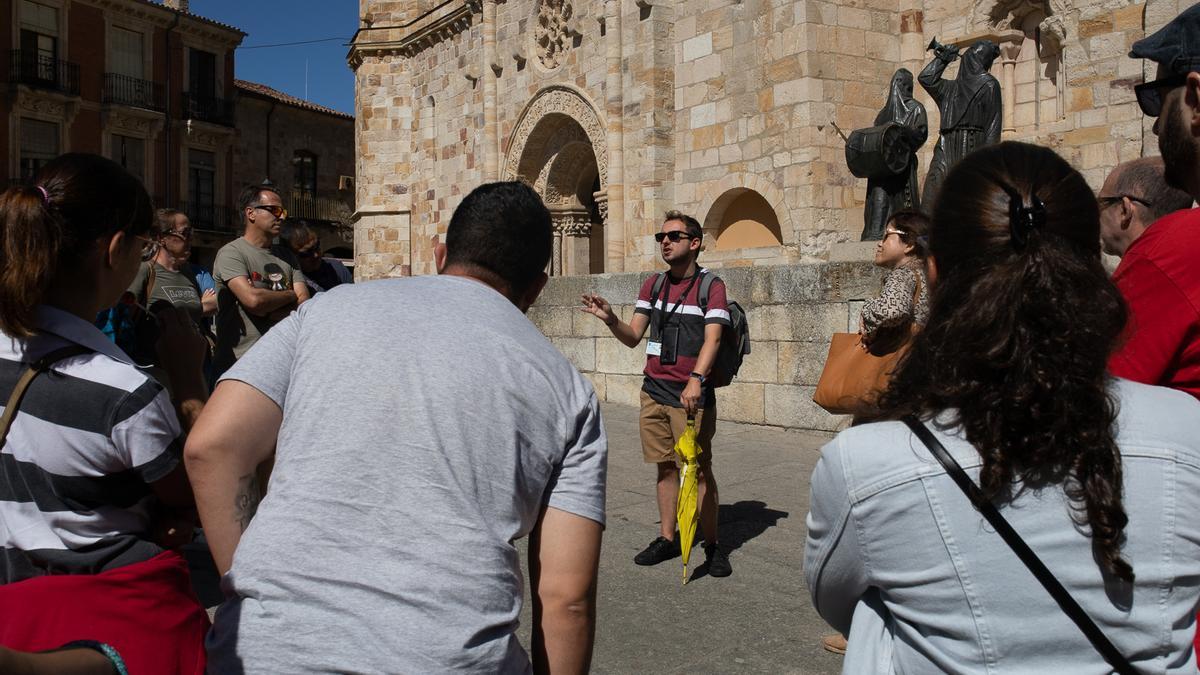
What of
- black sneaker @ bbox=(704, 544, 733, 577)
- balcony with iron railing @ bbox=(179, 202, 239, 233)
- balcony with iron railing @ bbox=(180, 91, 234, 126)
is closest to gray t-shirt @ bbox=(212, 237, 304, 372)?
black sneaker @ bbox=(704, 544, 733, 577)

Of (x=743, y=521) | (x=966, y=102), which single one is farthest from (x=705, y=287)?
(x=966, y=102)

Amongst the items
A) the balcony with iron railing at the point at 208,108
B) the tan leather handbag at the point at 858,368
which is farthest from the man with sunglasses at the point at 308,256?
the balcony with iron railing at the point at 208,108

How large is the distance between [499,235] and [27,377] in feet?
3.03

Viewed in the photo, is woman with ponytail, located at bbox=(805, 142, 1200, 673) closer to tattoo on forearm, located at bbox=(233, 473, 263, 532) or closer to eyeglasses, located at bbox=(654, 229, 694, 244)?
tattoo on forearm, located at bbox=(233, 473, 263, 532)

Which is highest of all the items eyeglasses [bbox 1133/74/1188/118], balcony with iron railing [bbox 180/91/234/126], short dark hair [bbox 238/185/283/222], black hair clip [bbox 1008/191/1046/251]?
balcony with iron railing [bbox 180/91/234/126]

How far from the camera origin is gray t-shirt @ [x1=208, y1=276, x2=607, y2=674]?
1.50 metres

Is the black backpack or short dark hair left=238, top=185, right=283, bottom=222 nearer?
the black backpack

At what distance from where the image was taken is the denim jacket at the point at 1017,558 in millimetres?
1282

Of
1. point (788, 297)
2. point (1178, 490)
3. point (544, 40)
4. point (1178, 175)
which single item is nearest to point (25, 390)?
point (1178, 490)

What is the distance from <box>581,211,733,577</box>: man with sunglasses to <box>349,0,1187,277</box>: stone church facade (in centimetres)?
655

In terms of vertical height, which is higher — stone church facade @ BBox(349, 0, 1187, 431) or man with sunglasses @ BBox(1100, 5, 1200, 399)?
stone church facade @ BBox(349, 0, 1187, 431)

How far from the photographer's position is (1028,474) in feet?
4.20

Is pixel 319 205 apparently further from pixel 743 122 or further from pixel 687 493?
pixel 687 493

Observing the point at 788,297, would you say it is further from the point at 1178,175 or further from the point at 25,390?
the point at 25,390
